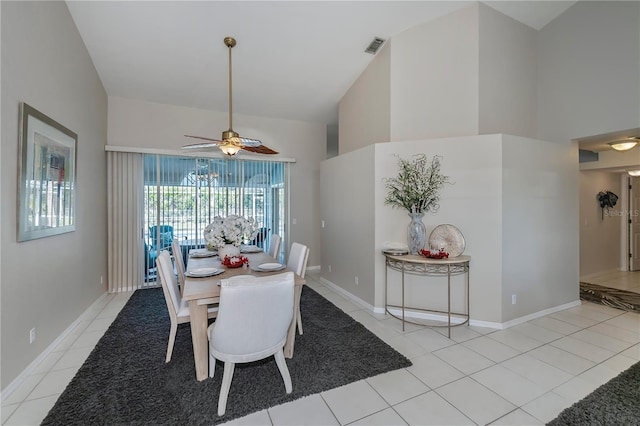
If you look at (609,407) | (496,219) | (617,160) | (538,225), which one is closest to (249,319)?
(609,407)

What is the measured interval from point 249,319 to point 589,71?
533cm

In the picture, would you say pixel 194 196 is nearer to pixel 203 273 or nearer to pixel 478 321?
pixel 203 273

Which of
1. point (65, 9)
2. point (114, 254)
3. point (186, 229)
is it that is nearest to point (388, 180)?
point (186, 229)

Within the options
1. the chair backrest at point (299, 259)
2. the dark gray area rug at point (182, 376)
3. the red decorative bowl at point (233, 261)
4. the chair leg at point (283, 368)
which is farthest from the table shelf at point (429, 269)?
the red decorative bowl at point (233, 261)

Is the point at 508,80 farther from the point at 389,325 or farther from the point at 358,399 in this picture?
the point at 358,399

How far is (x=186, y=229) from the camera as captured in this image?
16.0 feet

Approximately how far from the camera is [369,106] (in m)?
4.40

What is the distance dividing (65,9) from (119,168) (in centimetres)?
222

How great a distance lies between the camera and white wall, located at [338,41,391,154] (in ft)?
13.2

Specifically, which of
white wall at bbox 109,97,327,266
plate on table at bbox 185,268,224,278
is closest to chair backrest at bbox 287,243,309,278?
plate on table at bbox 185,268,224,278

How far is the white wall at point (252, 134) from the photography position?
4.57m

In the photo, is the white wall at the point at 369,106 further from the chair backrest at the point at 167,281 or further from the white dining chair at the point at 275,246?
the chair backrest at the point at 167,281

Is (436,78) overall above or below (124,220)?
above

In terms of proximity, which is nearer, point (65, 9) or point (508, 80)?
point (65, 9)
